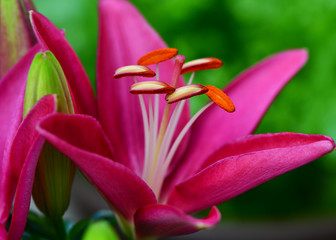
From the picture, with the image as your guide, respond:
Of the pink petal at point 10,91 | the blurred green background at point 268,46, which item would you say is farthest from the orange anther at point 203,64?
the blurred green background at point 268,46

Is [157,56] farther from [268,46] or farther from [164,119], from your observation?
[268,46]

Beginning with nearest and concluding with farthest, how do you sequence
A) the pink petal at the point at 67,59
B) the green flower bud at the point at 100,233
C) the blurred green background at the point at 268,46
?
the green flower bud at the point at 100,233 < the pink petal at the point at 67,59 < the blurred green background at the point at 268,46

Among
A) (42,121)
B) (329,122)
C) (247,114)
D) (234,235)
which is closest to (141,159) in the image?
(247,114)

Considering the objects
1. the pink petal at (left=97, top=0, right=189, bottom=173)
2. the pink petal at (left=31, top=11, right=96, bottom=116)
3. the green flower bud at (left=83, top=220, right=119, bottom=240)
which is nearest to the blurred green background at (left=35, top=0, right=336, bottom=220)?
the pink petal at (left=97, top=0, right=189, bottom=173)

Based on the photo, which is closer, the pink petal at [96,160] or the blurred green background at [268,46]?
the pink petal at [96,160]

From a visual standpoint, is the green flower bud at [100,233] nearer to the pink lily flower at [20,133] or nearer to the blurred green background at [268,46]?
the pink lily flower at [20,133]

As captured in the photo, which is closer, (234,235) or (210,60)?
(210,60)

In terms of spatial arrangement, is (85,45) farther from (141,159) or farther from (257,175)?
(257,175)
